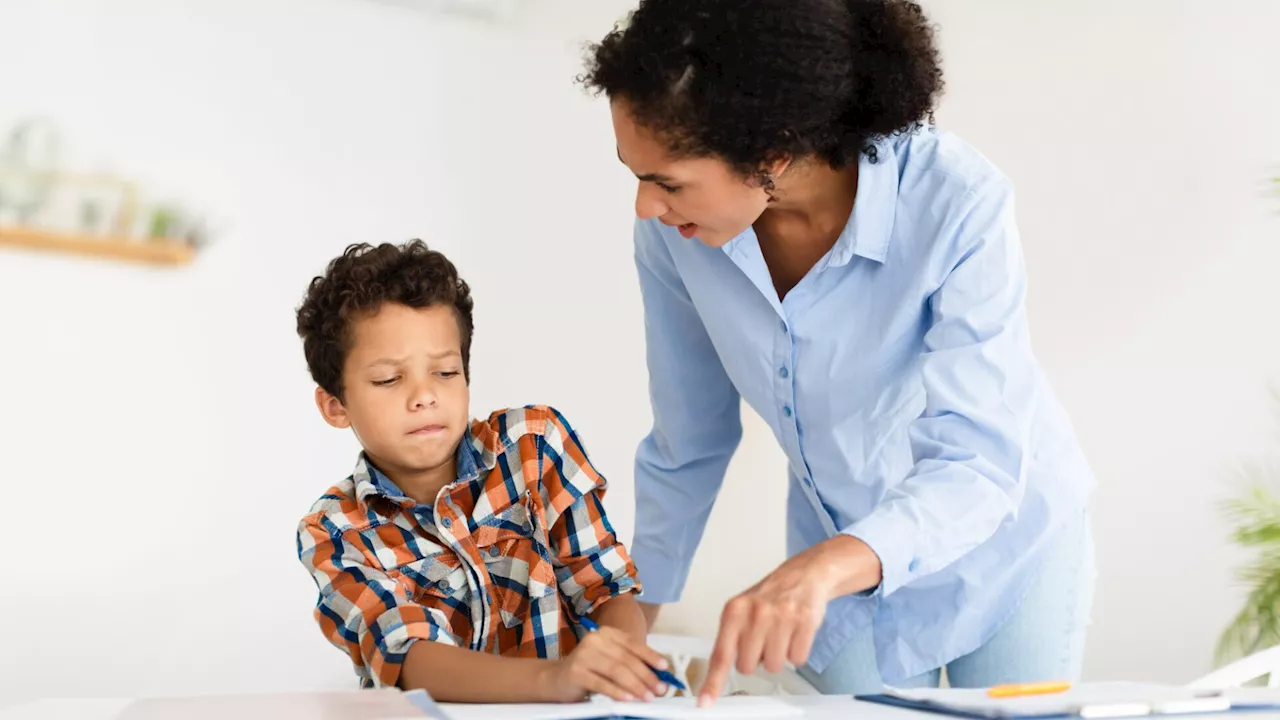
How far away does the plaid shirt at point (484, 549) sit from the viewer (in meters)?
1.27

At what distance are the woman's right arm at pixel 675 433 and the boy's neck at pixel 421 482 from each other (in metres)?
0.34

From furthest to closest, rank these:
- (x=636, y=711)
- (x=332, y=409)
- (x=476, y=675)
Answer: (x=332, y=409) < (x=476, y=675) < (x=636, y=711)

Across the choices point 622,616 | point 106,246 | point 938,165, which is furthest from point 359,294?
point 106,246

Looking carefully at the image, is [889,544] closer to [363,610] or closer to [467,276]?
[363,610]

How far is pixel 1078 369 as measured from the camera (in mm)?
3092

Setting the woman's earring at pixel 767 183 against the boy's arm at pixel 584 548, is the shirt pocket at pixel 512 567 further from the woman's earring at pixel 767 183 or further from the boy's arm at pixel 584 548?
the woman's earring at pixel 767 183

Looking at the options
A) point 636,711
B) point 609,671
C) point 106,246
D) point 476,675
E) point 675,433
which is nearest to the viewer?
point 636,711

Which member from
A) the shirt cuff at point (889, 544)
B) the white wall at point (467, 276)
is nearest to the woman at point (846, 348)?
the shirt cuff at point (889, 544)

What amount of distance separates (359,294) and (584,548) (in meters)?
0.38

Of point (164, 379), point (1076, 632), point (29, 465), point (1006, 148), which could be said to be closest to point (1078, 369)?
point (1006, 148)

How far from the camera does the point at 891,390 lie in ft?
4.78

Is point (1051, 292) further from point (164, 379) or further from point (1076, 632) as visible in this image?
point (164, 379)

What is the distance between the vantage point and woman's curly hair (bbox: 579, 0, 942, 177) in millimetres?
1217

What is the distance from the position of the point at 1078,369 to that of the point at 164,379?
8.18ft
